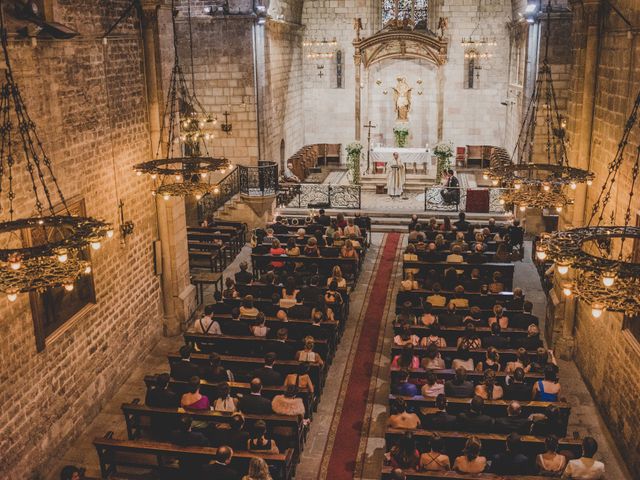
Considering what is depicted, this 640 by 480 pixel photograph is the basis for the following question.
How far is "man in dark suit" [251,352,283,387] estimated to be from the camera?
10359 millimetres

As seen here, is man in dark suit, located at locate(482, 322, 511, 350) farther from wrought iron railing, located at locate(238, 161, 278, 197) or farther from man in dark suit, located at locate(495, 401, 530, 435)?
wrought iron railing, located at locate(238, 161, 278, 197)

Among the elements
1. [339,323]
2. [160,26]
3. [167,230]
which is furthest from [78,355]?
[160,26]

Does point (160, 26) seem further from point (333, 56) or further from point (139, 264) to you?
point (333, 56)

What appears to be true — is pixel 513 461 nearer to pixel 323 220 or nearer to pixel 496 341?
pixel 496 341

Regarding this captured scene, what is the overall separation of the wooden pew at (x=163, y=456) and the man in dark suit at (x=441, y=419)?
1.90 meters

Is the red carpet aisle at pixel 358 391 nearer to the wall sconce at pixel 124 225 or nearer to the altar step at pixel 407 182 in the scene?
the wall sconce at pixel 124 225

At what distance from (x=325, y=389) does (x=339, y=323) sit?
6.75 ft

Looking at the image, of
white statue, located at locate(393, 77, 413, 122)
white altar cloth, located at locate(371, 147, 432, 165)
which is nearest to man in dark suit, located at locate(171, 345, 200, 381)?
white altar cloth, located at locate(371, 147, 432, 165)

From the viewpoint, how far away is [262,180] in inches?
821

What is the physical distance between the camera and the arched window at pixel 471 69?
28844 mm

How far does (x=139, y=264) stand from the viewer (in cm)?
1302

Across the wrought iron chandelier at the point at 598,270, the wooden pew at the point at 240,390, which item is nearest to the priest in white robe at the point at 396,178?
the wooden pew at the point at 240,390

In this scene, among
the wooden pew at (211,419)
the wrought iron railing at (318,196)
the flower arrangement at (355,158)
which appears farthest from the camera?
the flower arrangement at (355,158)

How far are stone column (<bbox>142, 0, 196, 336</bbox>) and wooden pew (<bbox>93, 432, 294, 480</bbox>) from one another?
A: 4745 millimetres
